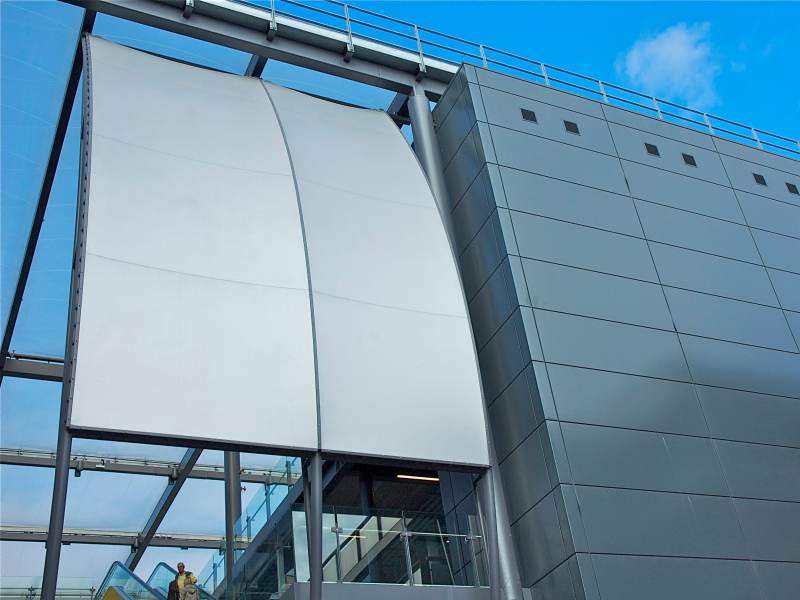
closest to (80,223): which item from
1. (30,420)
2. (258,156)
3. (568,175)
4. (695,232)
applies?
(258,156)

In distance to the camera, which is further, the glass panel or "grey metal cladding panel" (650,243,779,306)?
the glass panel

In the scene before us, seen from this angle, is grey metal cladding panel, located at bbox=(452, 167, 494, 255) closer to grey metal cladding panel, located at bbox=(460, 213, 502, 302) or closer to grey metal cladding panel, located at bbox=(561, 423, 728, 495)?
→ grey metal cladding panel, located at bbox=(460, 213, 502, 302)

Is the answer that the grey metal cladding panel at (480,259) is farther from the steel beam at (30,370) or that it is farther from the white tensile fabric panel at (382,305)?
the steel beam at (30,370)

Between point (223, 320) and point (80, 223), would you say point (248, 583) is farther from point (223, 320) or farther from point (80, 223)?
point (80, 223)

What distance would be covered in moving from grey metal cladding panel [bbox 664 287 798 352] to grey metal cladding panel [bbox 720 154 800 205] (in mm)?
4515

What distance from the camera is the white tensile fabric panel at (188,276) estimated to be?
12.7 m

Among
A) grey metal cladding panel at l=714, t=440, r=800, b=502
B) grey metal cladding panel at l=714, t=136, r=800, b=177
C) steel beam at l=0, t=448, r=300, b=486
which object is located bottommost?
grey metal cladding panel at l=714, t=440, r=800, b=502

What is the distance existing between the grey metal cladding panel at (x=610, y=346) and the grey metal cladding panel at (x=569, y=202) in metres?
2.78

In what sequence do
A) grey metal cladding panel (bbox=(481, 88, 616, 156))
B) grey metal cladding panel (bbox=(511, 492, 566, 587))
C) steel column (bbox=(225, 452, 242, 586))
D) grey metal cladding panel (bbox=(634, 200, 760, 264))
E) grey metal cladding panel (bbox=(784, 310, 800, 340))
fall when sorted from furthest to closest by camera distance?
steel column (bbox=(225, 452, 242, 586)) → grey metal cladding panel (bbox=(481, 88, 616, 156)) → grey metal cladding panel (bbox=(634, 200, 760, 264)) → grey metal cladding panel (bbox=(784, 310, 800, 340)) → grey metal cladding panel (bbox=(511, 492, 566, 587))

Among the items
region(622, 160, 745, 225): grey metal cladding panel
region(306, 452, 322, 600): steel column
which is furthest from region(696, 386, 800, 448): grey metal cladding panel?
region(306, 452, 322, 600): steel column

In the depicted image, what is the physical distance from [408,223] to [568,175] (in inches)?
161

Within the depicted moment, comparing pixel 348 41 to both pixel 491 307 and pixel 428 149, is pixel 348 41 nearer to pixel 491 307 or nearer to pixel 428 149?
pixel 428 149

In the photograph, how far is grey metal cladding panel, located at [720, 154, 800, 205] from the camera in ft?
70.4

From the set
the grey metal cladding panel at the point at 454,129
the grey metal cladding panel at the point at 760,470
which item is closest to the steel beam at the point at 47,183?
the grey metal cladding panel at the point at 454,129
